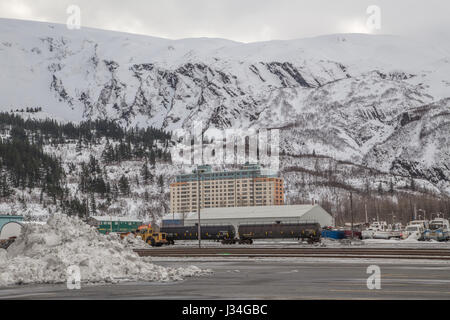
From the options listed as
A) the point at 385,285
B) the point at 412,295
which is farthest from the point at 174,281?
the point at 412,295

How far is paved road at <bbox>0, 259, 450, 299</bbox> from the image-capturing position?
1916 cm

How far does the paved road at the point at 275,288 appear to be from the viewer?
62.8ft

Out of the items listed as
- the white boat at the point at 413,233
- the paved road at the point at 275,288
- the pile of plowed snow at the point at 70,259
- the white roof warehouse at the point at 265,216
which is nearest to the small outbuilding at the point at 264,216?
the white roof warehouse at the point at 265,216

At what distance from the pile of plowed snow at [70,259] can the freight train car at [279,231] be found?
5574cm

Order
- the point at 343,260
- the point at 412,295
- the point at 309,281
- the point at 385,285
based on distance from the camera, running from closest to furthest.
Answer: the point at 412,295
the point at 385,285
the point at 309,281
the point at 343,260

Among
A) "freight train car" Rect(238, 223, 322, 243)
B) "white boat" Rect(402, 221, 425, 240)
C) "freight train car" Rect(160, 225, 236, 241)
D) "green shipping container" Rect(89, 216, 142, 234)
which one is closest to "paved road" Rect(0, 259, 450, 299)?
"freight train car" Rect(238, 223, 322, 243)

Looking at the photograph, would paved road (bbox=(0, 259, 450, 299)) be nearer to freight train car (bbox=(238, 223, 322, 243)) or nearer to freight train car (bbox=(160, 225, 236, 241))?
freight train car (bbox=(238, 223, 322, 243))

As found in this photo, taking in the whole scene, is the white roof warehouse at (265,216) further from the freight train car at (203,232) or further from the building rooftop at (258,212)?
the freight train car at (203,232)

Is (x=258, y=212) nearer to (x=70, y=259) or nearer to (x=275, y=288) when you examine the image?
(x=70, y=259)

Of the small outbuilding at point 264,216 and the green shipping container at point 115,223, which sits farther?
the green shipping container at point 115,223
